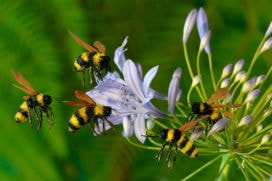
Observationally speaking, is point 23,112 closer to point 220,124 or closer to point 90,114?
point 90,114

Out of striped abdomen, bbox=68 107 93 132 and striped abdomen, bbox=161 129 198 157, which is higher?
striped abdomen, bbox=68 107 93 132

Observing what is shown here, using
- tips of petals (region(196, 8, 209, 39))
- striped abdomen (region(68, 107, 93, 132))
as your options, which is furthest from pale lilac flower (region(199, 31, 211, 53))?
striped abdomen (region(68, 107, 93, 132))

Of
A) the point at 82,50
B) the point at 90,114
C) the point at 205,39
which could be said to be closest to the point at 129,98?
the point at 90,114

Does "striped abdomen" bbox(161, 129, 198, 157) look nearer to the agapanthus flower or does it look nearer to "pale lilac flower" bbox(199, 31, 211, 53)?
the agapanthus flower

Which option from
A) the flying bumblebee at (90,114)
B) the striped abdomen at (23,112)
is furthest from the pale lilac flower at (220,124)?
the striped abdomen at (23,112)

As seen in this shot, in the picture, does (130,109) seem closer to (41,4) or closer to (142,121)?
(142,121)

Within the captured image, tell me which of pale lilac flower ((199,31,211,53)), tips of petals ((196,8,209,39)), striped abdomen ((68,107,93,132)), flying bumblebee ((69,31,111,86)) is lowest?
striped abdomen ((68,107,93,132))

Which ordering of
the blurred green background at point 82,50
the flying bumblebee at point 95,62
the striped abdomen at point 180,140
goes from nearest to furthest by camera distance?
the striped abdomen at point 180,140, the flying bumblebee at point 95,62, the blurred green background at point 82,50

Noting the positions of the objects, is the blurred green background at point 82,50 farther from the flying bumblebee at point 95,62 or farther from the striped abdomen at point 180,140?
the striped abdomen at point 180,140
